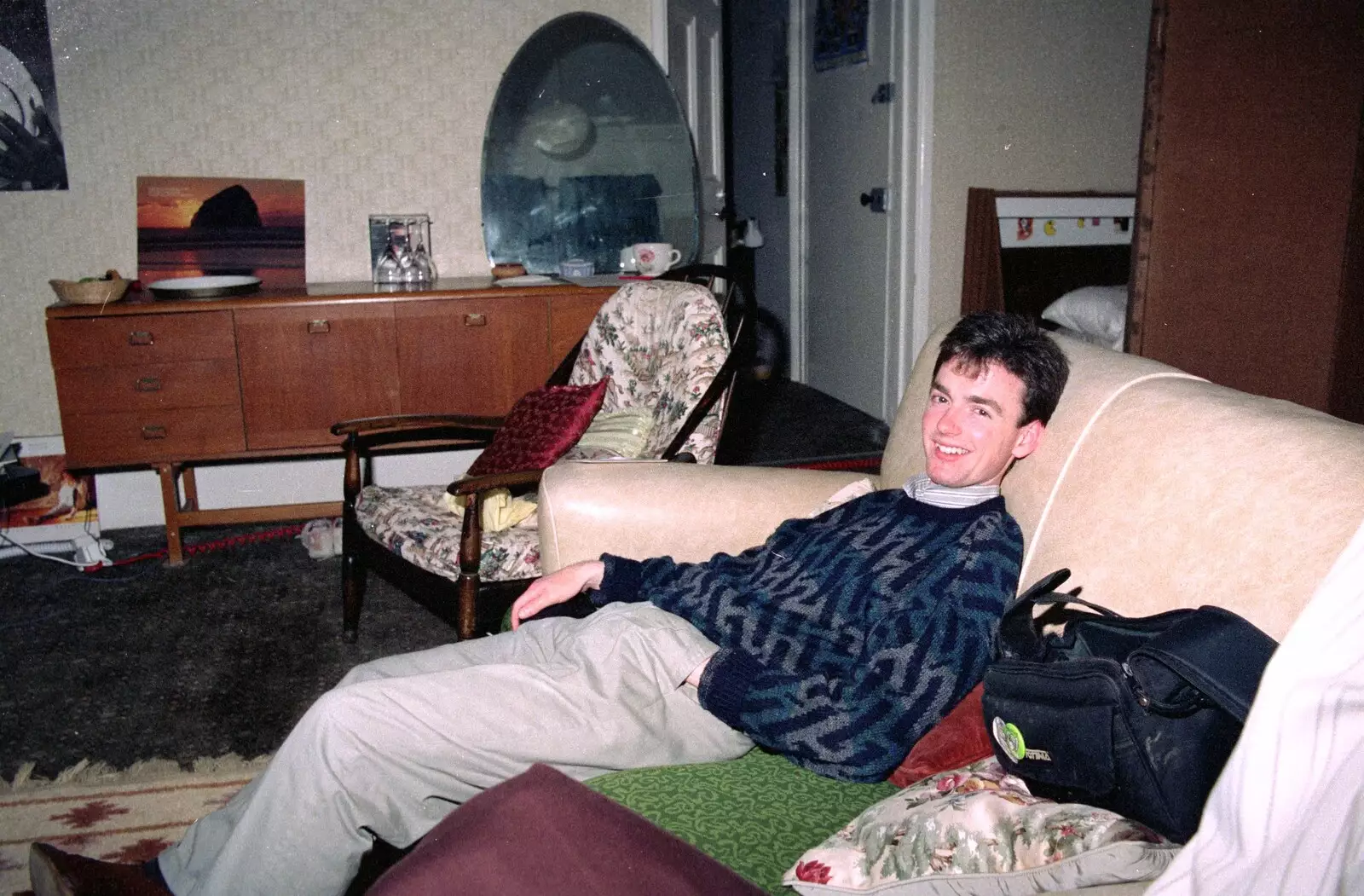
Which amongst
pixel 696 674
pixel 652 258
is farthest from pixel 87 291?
pixel 696 674

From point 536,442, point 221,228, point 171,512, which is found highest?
point 221,228

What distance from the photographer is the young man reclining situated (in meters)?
1.23

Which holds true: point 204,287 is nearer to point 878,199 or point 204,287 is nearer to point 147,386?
point 147,386

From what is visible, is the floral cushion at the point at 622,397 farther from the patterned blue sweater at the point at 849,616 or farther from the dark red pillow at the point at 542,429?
the patterned blue sweater at the point at 849,616

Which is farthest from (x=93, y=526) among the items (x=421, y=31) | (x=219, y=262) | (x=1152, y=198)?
(x=1152, y=198)

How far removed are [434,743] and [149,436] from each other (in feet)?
7.65

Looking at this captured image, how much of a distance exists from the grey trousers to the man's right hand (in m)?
0.15

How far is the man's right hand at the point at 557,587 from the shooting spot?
5.31 feet

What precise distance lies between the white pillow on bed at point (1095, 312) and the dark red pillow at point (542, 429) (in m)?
2.20

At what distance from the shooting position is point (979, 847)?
3.22 ft

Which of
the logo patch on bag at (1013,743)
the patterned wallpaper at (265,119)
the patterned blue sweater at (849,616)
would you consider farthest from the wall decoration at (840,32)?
the logo patch on bag at (1013,743)

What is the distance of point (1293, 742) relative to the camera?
2.43 feet

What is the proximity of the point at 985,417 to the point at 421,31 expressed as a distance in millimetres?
2923

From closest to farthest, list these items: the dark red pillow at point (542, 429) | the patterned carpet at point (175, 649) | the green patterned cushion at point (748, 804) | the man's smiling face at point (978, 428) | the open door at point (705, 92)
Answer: the green patterned cushion at point (748, 804) → the man's smiling face at point (978, 428) → the patterned carpet at point (175, 649) → the dark red pillow at point (542, 429) → the open door at point (705, 92)
